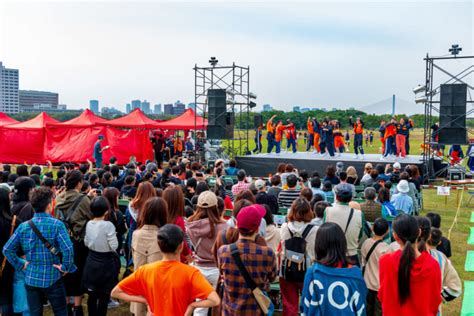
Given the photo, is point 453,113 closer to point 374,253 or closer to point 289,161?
point 289,161

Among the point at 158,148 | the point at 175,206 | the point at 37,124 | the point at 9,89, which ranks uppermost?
the point at 9,89

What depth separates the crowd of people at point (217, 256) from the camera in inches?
118

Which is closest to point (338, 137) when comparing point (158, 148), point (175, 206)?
point (158, 148)

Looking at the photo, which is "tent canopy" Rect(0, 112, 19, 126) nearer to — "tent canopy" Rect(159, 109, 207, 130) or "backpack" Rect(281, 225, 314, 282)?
"tent canopy" Rect(159, 109, 207, 130)

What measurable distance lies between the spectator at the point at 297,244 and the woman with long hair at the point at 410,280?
3.93 feet

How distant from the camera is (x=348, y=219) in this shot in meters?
4.54

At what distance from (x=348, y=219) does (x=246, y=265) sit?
162 cm

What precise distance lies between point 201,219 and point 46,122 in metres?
19.2

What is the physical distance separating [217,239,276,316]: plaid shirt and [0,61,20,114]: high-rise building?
430ft

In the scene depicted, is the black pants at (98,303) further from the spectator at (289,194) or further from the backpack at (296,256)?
the spectator at (289,194)

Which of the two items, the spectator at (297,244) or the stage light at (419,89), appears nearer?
the spectator at (297,244)

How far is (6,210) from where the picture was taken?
4.54m

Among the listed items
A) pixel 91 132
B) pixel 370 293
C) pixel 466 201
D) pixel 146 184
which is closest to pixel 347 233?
pixel 370 293

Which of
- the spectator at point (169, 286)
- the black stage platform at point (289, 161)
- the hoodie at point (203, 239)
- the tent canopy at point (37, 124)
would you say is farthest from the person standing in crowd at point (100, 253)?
the tent canopy at point (37, 124)
